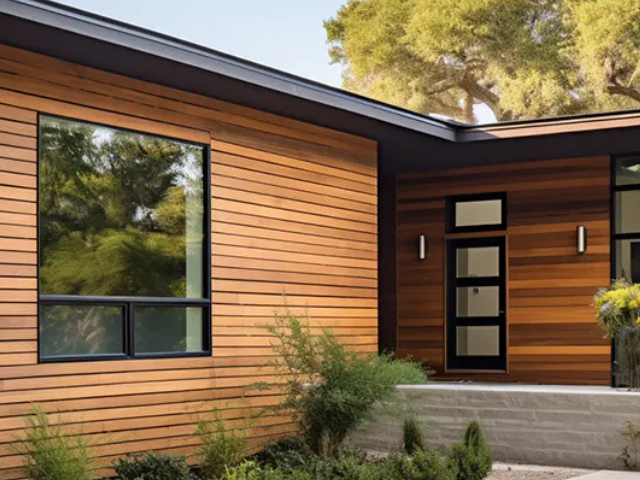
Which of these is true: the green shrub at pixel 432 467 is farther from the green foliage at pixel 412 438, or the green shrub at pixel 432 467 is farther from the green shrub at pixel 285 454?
the green shrub at pixel 285 454

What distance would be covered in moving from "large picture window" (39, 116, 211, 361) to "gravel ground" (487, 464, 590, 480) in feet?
8.40

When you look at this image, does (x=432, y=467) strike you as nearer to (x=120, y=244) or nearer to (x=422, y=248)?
(x=120, y=244)

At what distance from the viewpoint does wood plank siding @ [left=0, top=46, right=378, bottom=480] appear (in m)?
7.19

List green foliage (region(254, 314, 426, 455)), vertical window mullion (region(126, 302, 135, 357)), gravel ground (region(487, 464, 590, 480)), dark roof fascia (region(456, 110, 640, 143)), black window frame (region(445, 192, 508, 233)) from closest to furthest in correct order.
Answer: vertical window mullion (region(126, 302, 135, 357)) → gravel ground (region(487, 464, 590, 480)) → green foliage (region(254, 314, 426, 455)) → dark roof fascia (region(456, 110, 640, 143)) → black window frame (region(445, 192, 508, 233))

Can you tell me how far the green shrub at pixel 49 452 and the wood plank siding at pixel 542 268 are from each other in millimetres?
5612

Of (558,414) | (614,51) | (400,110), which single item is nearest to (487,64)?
(614,51)

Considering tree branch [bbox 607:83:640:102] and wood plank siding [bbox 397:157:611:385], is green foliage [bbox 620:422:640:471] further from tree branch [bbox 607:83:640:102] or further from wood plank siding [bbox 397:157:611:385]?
tree branch [bbox 607:83:640:102]

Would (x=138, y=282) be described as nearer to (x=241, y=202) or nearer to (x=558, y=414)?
(x=241, y=202)

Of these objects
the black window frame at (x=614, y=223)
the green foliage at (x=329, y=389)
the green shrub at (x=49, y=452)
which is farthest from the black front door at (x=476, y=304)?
the green shrub at (x=49, y=452)

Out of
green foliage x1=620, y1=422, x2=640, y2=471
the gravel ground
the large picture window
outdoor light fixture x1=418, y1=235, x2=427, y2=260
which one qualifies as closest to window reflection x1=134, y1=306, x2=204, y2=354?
the large picture window

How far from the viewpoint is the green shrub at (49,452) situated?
6902 millimetres

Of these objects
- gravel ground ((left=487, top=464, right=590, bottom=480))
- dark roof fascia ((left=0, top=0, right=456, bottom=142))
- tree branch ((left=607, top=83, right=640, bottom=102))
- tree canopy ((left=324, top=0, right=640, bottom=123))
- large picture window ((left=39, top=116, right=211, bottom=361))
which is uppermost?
tree canopy ((left=324, top=0, right=640, bottom=123))

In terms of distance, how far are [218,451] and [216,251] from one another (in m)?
1.67

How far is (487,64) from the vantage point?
2183 centimetres
